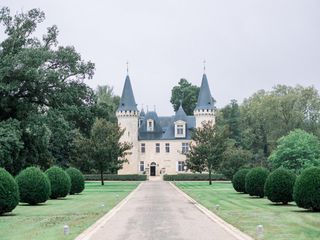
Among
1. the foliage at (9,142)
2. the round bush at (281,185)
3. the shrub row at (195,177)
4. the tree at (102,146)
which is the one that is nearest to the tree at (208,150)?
the tree at (102,146)

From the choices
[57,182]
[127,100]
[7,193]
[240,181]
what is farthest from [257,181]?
[127,100]

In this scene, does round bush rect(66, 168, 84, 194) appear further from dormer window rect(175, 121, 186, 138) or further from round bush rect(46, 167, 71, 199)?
dormer window rect(175, 121, 186, 138)

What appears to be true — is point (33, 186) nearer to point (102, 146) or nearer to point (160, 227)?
point (160, 227)

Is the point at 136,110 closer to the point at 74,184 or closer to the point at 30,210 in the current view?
the point at 74,184

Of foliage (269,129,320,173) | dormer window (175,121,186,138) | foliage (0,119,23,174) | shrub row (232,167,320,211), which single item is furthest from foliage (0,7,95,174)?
dormer window (175,121,186,138)

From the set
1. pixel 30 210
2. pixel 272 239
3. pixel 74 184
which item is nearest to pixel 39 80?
pixel 74 184

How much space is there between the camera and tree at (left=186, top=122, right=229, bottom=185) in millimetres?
64562

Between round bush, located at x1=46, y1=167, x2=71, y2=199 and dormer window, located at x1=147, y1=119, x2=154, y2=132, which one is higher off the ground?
dormer window, located at x1=147, y1=119, x2=154, y2=132

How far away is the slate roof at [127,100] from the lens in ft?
288

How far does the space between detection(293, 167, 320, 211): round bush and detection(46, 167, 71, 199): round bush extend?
51.7ft

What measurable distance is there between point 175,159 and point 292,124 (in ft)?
64.0

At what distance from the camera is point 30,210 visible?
25.9 m

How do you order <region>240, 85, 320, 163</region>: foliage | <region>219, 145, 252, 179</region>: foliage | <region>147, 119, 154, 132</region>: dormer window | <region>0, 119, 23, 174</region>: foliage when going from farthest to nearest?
1. <region>147, 119, 154, 132</region>: dormer window
2. <region>240, 85, 320, 163</region>: foliage
3. <region>219, 145, 252, 179</region>: foliage
4. <region>0, 119, 23, 174</region>: foliage

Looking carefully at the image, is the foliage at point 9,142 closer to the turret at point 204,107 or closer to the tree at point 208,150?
the tree at point 208,150
